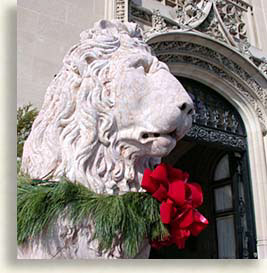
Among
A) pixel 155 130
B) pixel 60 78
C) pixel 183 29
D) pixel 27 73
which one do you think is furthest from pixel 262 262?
pixel 183 29

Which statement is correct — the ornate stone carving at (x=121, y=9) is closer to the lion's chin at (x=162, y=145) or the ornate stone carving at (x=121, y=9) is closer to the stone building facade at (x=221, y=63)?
the stone building facade at (x=221, y=63)

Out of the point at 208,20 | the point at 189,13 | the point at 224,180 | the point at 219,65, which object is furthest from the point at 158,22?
the point at 224,180

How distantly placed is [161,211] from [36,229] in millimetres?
258

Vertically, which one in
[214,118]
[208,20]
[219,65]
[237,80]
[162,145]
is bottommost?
[162,145]

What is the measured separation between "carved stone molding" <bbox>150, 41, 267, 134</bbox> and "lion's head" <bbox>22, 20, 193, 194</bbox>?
258 centimetres

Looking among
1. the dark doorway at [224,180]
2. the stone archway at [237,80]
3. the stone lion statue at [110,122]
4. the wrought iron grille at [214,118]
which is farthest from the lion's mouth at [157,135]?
the wrought iron grille at [214,118]

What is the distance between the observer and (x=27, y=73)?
2529mm

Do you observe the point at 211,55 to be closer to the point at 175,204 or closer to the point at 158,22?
the point at 158,22

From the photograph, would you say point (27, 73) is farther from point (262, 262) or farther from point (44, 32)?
point (262, 262)

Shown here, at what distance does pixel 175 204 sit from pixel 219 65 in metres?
3.45

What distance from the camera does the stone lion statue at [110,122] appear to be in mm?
796

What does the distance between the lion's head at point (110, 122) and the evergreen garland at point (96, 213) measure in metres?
0.05

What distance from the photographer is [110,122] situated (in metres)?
0.82

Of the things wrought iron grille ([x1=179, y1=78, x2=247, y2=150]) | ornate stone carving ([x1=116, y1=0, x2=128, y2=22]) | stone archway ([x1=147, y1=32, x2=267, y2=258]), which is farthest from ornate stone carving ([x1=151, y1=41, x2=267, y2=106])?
ornate stone carving ([x1=116, y1=0, x2=128, y2=22])
